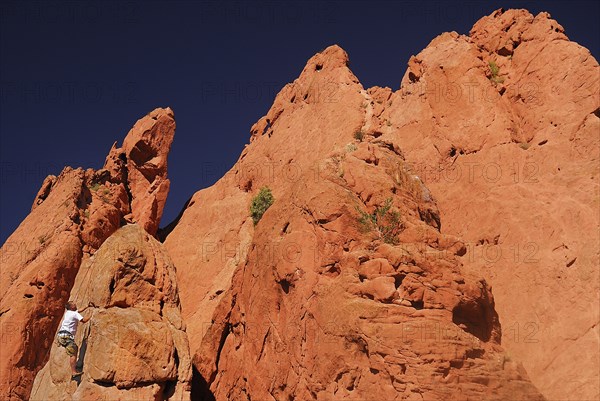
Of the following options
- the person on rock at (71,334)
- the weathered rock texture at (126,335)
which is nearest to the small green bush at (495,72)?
the weathered rock texture at (126,335)

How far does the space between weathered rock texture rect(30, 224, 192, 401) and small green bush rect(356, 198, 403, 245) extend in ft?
23.9

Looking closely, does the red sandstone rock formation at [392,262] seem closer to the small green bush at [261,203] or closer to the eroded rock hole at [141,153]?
the small green bush at [261,203]

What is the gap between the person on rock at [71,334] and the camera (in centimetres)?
1662

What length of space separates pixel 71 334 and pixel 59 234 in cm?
1078

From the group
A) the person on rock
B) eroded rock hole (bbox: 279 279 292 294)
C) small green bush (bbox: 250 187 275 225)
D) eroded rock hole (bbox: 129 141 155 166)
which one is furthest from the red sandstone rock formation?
eroded rock hole (bbox: 129 141 155 166)

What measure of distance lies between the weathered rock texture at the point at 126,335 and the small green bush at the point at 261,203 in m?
9.38

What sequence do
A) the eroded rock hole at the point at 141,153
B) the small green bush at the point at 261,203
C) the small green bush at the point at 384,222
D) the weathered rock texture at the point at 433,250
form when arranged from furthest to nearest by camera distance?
the eroded rock hole at the point at 141,153 → the small green bush at the point at 261,203 → the small green bush at the point at 384,222 → the weathered rock texture at the point at 433,250

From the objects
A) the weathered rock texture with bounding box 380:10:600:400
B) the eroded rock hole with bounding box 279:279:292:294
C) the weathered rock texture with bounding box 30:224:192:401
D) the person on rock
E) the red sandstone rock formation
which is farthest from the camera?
the eroded rock hole with bounding box 279:279:292:294

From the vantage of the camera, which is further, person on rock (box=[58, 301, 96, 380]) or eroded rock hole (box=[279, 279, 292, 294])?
eroded rock hole (box=[279, 279, 292, 294])

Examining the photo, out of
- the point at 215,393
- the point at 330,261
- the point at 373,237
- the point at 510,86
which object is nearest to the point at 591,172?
the point at 510,86

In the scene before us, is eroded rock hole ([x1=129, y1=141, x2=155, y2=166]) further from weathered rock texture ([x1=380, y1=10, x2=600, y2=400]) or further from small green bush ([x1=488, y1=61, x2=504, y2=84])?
small green bush ([x1=488, y1=61, x2=504, y2=84])

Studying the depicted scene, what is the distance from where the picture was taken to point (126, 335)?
16.8 m

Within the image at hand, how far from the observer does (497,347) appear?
1570 cm

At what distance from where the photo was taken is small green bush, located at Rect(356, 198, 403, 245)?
17.1 metres
